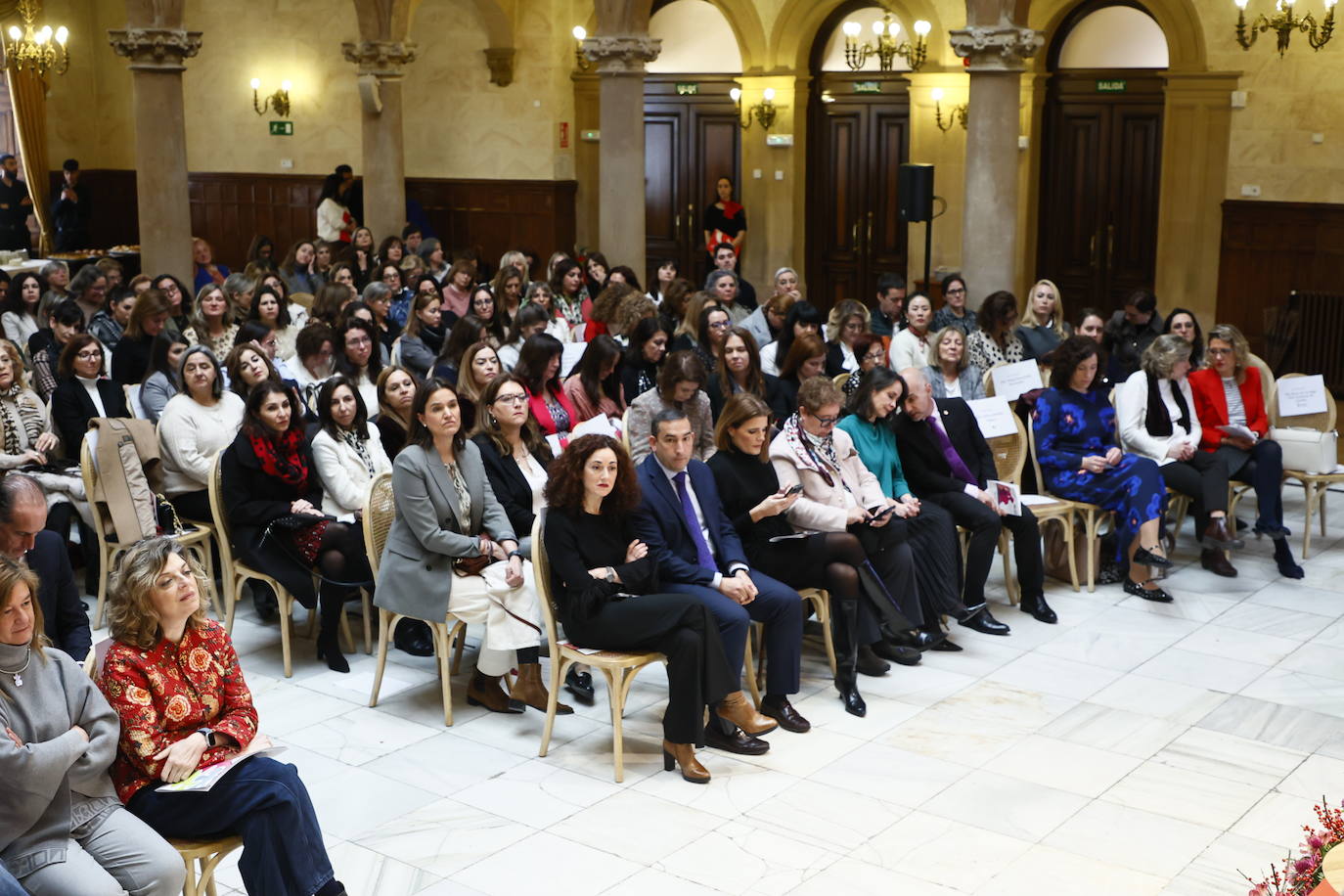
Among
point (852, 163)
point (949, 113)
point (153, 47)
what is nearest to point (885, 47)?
point (949, 113)

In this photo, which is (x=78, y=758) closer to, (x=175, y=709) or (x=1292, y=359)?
(x=175, y=709)

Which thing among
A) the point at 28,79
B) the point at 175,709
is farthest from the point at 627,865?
the point at 28,79

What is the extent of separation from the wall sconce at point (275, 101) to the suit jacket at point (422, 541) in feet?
45.2

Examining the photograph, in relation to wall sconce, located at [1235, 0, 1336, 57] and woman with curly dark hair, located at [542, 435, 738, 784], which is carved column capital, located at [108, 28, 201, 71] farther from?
wall sconce, located at [1235, 0, 1336, 57]

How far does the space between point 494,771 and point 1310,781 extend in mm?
2846

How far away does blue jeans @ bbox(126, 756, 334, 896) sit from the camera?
12.4 feet

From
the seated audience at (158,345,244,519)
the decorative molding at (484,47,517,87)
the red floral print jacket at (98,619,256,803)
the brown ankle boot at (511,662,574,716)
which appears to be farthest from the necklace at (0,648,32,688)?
the decorative molding at (484,47,517,87)

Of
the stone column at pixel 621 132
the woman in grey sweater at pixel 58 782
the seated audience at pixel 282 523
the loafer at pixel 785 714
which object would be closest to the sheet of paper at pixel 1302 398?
the loafer at pixel 785 714

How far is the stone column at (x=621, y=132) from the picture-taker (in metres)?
12.2

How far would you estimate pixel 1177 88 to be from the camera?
13367mm

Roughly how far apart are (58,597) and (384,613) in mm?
1427

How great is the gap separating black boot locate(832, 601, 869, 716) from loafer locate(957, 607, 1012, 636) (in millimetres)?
1054

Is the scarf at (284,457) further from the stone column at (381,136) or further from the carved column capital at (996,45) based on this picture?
the stone column at (381,136)

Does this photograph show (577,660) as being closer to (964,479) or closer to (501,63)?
(964,479)
